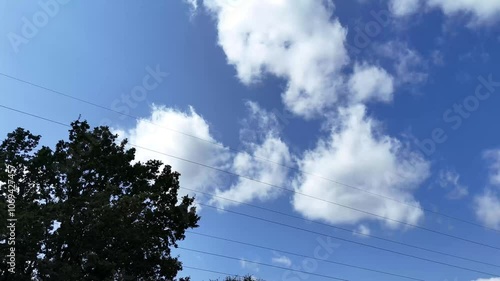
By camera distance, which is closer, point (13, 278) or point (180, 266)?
point (13, 278)

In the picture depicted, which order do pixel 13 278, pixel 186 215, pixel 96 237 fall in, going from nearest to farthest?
1. pixel 13 278
2. pixel 96 237
3. pixel 186 215

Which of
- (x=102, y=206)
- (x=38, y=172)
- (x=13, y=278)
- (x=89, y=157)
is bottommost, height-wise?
(x=13, y=278)

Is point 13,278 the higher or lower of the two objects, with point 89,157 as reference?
lower

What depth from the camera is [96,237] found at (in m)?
31.2

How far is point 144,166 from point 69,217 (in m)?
8.34

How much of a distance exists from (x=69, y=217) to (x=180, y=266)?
400 inches

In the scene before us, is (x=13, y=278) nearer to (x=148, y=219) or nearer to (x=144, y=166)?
(x=148, y=219)

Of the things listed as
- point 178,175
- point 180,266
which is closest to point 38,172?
point 178,175

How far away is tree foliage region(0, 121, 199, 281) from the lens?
96.3 feet

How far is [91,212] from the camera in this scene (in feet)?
99.7

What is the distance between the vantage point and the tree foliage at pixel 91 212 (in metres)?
29.3

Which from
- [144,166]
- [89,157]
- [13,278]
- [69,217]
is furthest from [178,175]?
[13,278]

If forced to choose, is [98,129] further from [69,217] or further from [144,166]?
[69,217]

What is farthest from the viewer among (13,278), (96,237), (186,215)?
(186,215)
